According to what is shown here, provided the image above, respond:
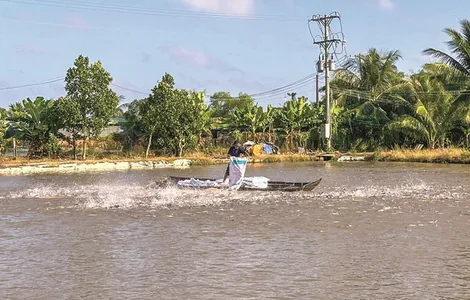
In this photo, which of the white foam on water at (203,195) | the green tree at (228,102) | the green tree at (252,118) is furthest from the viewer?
the green tree at (228,102)

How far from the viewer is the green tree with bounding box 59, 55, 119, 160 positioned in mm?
32062

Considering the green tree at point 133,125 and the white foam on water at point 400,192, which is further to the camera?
the green tree at point 133,125

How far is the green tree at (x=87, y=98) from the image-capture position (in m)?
32.1

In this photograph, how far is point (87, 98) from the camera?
3219 centimetres

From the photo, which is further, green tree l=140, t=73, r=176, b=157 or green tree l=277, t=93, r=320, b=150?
green tree l=277, t=93, r=320, b=150

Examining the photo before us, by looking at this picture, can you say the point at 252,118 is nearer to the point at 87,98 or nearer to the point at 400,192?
the point at 87,98

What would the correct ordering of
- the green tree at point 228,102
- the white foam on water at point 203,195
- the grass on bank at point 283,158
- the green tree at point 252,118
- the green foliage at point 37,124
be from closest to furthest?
the white foam on water at point 203,195 < the grass on bank at point 283,158 < the green foliage at point 37,124 < the green tree at point 252,118 < the green tree at point 228,102

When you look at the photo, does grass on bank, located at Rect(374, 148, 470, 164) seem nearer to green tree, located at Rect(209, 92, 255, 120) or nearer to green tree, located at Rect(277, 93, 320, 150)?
green tree, located at Rect(277, 93, 320, 150)

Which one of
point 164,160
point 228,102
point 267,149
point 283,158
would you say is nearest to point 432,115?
point 283,158

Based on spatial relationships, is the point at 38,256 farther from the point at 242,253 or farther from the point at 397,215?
the point at 397,215

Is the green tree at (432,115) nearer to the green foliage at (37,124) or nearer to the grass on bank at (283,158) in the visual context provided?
the grass on bank at (283,158)

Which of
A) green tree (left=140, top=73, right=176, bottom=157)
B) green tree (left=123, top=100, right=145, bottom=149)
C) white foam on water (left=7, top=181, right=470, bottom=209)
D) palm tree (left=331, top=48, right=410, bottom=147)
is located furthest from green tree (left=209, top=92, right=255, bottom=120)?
white foam on water (left=7, top=181, right=470, bottom=209)

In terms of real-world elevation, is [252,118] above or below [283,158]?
above

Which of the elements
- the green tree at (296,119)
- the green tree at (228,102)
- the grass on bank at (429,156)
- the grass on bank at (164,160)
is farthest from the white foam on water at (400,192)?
the green tree at (228,102)
